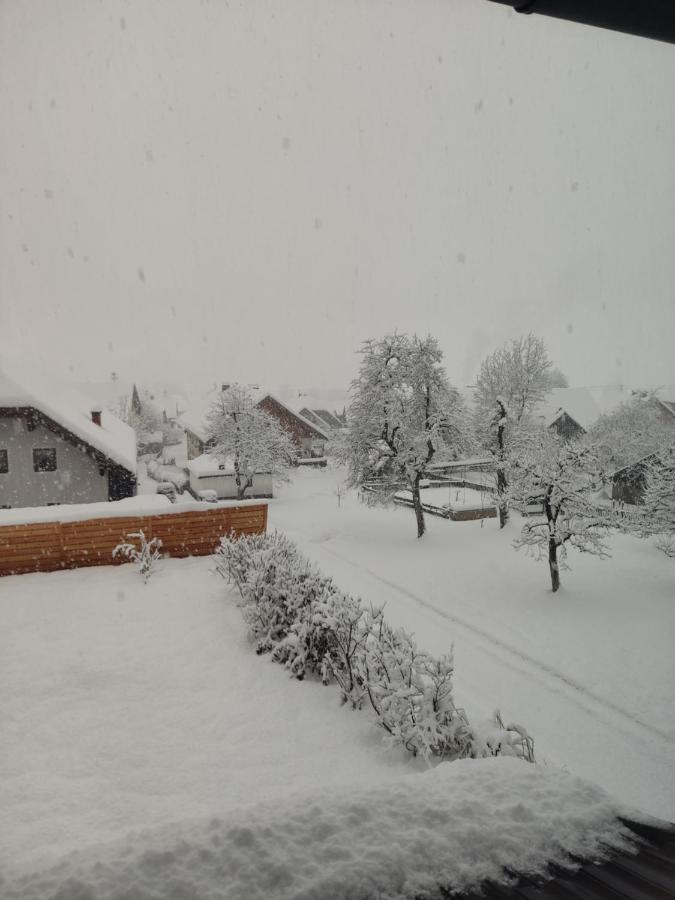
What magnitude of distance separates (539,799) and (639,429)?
43.1 metres

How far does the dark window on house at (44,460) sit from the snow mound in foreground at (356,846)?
69.5 feet

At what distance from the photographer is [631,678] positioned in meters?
9.52

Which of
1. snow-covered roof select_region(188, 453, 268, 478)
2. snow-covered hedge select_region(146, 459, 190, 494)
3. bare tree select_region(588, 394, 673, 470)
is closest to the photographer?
snow-covered roof select_region(188, 453, 268, 478)

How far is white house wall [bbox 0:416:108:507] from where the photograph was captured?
19.8 m

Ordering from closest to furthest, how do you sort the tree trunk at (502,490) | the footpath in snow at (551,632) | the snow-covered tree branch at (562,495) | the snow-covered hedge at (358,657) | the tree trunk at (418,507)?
1. the snow-covered hedge at (358,657)
2. the footpath in snow at (551,632)
3. the snow-covered tree branch at (562,495)
4. the tree trunk at (418,507)
5. the tree trunk at (502,490)

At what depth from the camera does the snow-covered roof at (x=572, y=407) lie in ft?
157

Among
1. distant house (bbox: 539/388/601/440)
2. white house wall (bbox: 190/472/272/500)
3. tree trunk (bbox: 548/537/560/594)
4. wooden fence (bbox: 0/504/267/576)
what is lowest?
tree trunk (bbox: 548/537/560/594)

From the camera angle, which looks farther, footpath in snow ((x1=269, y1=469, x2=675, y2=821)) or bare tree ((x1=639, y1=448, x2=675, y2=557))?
bare tree ((x1=639, y1=448, x2=675, y2=557))

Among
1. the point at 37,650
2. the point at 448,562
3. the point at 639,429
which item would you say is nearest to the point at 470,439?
the point at 448,562

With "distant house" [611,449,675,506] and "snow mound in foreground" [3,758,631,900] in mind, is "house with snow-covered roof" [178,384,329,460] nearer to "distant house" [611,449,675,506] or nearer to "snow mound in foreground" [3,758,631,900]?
"distant house" [611,449,675,506]

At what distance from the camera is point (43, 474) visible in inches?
792

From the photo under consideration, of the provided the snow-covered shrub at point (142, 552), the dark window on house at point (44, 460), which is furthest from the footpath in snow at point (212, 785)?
the dark window on house at point (44, 460)

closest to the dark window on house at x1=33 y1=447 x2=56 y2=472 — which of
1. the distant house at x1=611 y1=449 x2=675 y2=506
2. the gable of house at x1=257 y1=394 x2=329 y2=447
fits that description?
the gable of house at x1=257 y1=394 x2=329 y2=447

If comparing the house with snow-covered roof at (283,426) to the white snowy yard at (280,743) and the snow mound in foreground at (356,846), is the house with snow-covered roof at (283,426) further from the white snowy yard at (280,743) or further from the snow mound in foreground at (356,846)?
the snow mound in foreground at (356,846)
